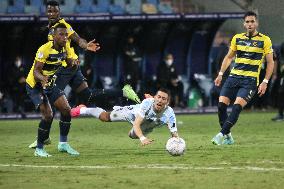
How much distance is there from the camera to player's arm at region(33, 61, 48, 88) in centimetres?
1306

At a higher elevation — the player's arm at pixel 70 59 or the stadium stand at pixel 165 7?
the player's arm at pixel 70 59

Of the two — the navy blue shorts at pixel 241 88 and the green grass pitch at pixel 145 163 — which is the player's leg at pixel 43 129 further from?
the navy blue shorts at pixel 241 88

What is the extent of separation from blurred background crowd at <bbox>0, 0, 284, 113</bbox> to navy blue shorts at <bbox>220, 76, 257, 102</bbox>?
33.6ft

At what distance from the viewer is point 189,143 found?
1603 centimetres

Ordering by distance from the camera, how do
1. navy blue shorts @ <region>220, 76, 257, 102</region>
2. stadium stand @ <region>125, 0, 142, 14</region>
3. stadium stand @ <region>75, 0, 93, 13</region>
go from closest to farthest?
navy blue shorts @ <region>220, 76, 257, 102</region>
stadium stand @ <region>75, 0, 93, 13</region>
stadium stand @ <region>125, 0, 142, 14</region>

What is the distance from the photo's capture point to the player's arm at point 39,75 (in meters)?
13.1

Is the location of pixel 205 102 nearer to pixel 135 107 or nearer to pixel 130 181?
pixel 135 107

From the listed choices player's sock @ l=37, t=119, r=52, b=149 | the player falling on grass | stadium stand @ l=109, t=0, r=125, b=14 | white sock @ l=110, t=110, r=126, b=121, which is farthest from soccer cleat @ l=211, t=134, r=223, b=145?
stadium stand @ l=109, t=0, r=125, b=14

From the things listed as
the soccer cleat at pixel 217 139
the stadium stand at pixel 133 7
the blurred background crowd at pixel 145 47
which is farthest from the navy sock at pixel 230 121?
the stadium stand at pixel 133 7

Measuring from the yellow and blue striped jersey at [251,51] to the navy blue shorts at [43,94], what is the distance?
139 inches

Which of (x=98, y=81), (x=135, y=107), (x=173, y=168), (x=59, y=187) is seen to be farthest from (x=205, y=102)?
(x=59, y=187)

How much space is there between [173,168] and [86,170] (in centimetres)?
117

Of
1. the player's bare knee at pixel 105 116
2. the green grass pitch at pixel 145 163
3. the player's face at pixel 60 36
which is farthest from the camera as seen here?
the player's bare knee at pixel 105 116

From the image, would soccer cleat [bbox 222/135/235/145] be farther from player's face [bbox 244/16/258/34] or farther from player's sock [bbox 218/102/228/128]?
player's face [bbox 244/16/258/34]
